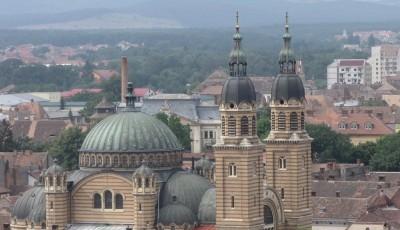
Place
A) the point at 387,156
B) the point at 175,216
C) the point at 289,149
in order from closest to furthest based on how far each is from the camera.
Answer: the point at 175,216
the point at 289,149
the point at 387,156

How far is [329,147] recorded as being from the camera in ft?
389

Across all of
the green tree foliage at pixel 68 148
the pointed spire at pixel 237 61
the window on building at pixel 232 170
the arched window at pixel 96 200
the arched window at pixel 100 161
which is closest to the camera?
the window on building at pixel 232 170

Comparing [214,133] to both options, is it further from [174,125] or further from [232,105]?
[232,105]

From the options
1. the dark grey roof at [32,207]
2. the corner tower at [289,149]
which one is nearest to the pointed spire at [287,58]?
the corner tower at [289,149]

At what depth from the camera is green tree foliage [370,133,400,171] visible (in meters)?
111

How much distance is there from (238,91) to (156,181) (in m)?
5.64

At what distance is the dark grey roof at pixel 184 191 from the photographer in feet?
→ 256

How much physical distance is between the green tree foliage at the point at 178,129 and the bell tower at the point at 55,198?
42.0 m

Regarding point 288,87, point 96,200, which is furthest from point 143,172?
point 288,87

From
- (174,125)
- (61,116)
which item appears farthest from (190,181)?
(61,116)

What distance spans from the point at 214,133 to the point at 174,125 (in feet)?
43.9

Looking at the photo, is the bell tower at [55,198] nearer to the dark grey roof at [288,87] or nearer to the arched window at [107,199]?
the arched window at [107,199]

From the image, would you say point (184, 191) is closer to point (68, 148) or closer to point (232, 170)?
point (232, 170)

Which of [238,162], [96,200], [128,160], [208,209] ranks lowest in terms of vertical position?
[208,209]
